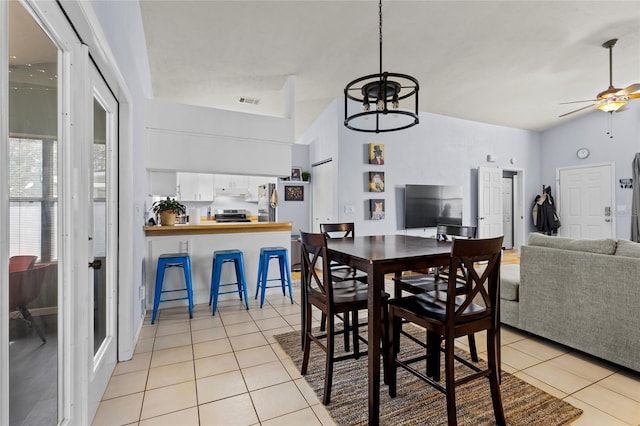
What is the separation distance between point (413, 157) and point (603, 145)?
4102mm

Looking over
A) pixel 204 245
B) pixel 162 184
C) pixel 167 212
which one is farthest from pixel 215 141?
pixel 204 245

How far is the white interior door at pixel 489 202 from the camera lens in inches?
259

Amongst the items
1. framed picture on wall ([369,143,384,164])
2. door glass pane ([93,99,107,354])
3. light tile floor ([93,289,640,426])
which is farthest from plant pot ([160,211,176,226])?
framed picture on wall ([369,143,384,164])

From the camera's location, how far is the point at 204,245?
12.3 ft

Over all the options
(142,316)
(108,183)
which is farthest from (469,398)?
(142,316)

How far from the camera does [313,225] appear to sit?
661cm

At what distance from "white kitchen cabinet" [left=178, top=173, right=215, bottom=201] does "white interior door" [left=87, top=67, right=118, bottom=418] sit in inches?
160

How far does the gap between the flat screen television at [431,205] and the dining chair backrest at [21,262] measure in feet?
17.2

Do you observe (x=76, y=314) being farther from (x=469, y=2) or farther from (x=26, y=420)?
(x=469, y=2)

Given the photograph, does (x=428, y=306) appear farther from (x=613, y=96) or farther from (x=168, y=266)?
(x=613, y=96)

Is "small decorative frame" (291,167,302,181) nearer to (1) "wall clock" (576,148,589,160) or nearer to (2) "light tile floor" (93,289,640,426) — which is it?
(2) "light tile floor" (93,289,640,426)

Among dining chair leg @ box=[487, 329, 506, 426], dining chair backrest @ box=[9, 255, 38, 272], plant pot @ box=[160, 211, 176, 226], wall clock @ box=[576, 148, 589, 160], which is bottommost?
dining chair leg @ box=[487, 329, 506, 426]

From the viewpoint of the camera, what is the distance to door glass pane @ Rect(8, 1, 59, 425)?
3.37 ft

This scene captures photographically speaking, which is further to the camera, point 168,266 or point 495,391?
point 168,266
